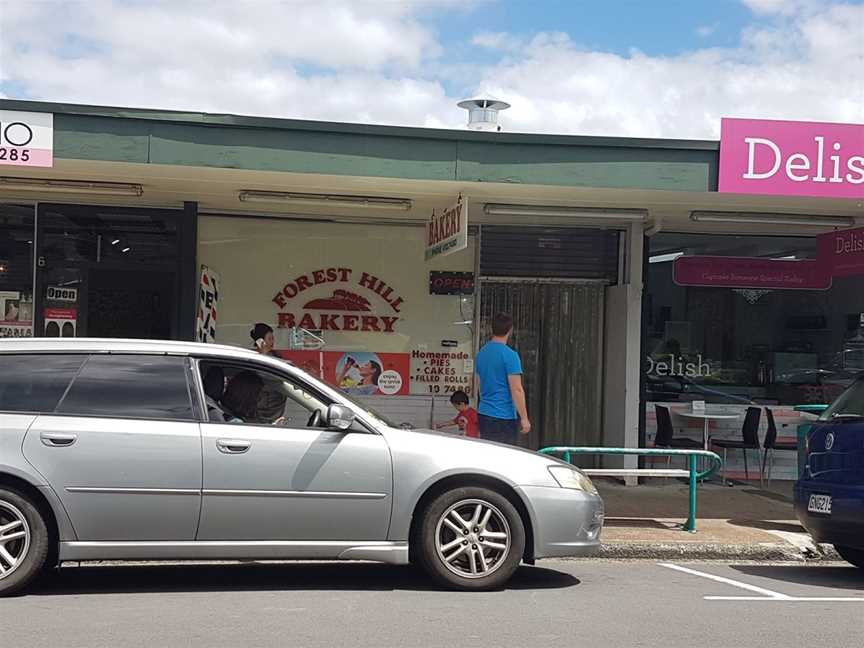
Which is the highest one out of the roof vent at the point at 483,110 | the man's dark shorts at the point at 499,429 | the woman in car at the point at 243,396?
the roof vent at the point at 483,110

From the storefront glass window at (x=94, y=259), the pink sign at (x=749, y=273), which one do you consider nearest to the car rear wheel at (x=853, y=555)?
the pink sign at (x=749, y=273)

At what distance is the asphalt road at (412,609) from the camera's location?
5695mm

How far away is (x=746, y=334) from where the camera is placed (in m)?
13.4

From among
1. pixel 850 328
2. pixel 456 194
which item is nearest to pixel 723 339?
pixel 850 328

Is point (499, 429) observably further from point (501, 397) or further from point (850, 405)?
point (850, 405)

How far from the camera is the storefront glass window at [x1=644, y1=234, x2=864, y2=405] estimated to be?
13.2 metres

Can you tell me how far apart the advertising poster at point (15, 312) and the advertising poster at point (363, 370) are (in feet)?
10.2

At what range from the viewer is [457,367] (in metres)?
12.9

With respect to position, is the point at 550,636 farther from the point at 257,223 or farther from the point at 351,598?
the point at 257,223

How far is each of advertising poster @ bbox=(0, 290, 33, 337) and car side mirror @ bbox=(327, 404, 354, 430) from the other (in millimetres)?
6712

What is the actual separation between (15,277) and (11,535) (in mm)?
6429

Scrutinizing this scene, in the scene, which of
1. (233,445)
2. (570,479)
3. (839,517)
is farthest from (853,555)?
(233,445)

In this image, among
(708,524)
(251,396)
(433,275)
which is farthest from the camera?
(433,275)

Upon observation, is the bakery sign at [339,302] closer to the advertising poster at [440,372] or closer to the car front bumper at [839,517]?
the advertising poster at [440,372]
